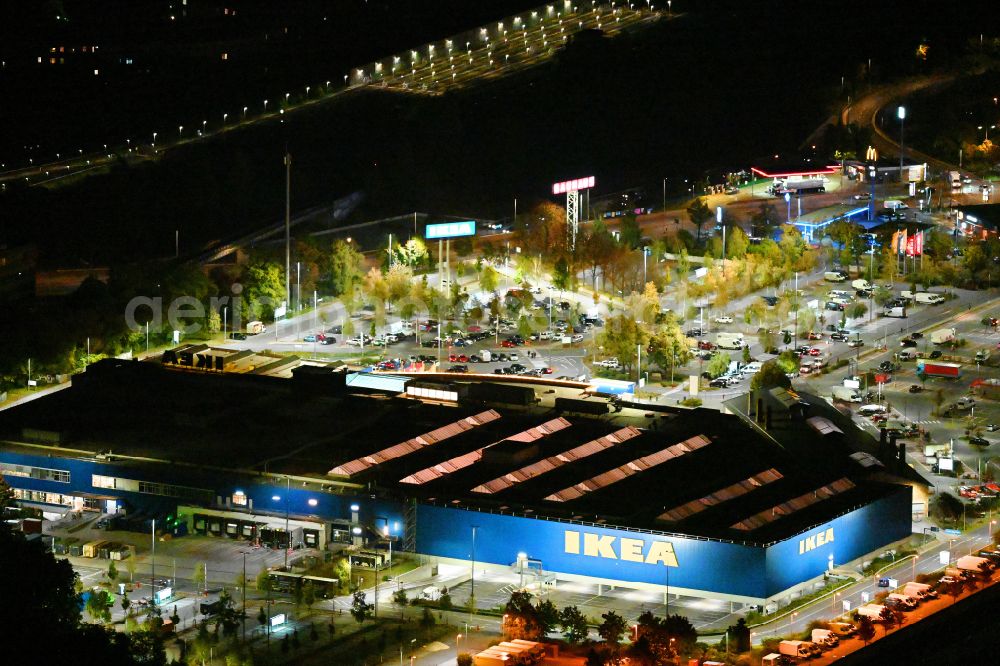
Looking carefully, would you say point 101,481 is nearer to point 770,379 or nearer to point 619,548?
point 619,548

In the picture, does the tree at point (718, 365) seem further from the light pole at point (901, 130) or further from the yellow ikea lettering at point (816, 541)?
the light pole at point (901, 130)

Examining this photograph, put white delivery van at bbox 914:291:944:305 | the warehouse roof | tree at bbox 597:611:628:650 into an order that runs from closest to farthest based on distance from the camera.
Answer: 1. tree at bbox 597:611:628:650
2. the warehouse roof
3. white delivery van at bbox 914:291:944:305

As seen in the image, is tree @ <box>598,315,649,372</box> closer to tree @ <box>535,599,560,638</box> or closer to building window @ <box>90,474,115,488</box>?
building window @ <box>90,474,115,488</box>

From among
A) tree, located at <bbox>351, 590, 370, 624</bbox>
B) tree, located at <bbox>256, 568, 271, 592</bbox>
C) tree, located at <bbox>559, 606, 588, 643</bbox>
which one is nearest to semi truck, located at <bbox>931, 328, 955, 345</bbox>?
tree, located at <bbox>559, 606, 588, 643</bbox>

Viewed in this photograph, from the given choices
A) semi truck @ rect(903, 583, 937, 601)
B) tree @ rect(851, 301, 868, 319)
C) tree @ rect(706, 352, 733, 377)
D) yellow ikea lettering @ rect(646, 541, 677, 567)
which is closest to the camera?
semi truck @ rect(903, 583, 937, 601)

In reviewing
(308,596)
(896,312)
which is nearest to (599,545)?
(308,596)

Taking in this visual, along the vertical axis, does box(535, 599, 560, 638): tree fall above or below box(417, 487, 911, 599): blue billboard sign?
below

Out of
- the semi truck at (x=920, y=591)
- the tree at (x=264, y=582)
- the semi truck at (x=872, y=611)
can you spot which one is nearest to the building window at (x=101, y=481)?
the tree at (x=264, y=582)
